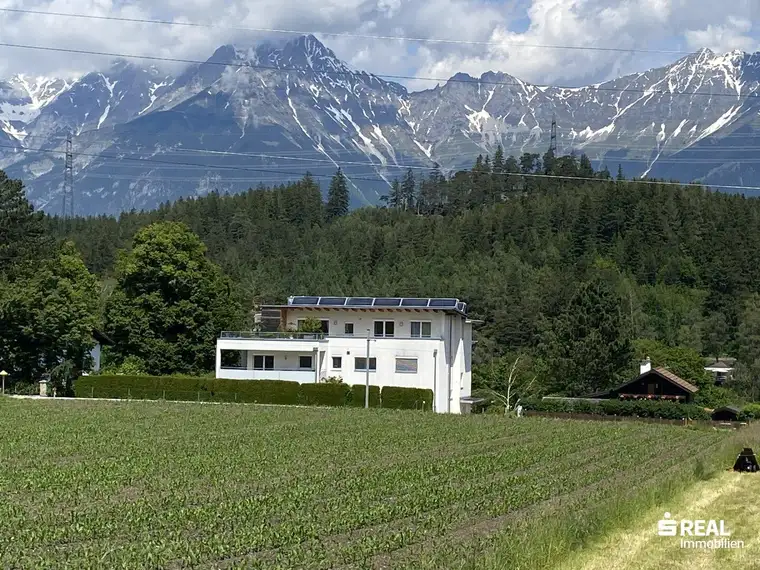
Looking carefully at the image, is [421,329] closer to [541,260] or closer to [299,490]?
[299,490]

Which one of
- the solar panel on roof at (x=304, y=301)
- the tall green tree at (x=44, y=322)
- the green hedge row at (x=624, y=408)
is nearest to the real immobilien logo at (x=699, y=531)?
the green hedge row at (x=624, y=408)

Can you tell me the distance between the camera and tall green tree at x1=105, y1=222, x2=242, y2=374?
2442 inches

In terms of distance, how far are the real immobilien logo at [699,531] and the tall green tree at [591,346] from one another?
6295cm

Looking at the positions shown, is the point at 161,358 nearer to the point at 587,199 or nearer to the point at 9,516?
the point at 9,516

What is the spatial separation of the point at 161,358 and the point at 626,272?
7020cm

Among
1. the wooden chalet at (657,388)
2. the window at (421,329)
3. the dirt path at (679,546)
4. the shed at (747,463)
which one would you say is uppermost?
the window at (421,329)

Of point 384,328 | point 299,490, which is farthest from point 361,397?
point 299,490

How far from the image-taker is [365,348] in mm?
59688

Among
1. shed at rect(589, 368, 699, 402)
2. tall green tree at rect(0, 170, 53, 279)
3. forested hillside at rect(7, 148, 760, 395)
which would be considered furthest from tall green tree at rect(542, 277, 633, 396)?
tall green tree at rect(0, 170, 53, 279)

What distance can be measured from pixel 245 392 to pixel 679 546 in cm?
4363

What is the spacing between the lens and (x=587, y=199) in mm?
128500

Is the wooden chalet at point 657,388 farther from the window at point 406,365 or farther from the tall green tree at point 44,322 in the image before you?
the tall green tree at point 44,322

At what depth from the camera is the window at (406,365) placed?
2306 inches

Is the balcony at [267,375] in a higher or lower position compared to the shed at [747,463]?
higher
